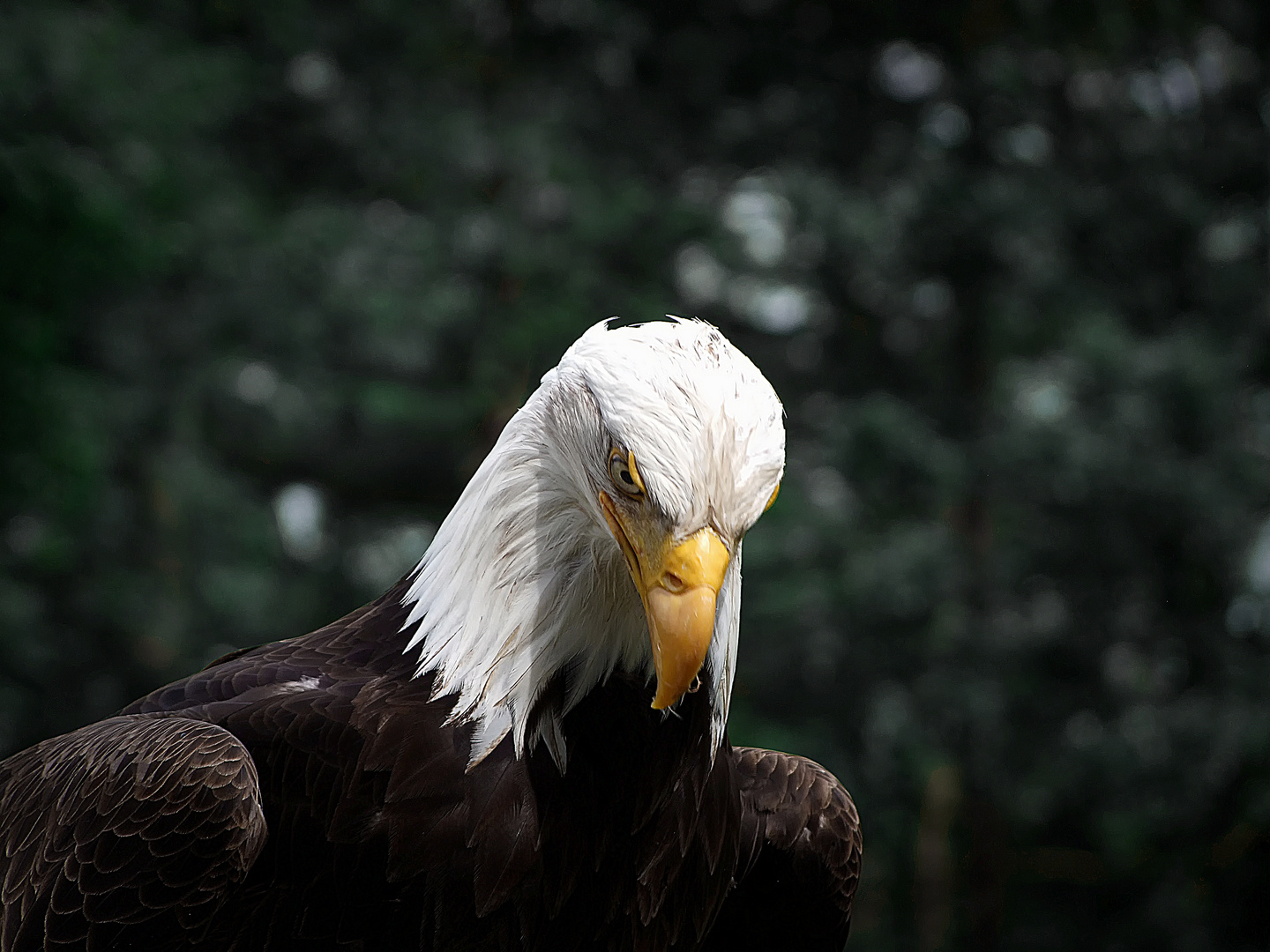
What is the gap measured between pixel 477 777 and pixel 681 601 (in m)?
0.61

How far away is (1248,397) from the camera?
451 inches

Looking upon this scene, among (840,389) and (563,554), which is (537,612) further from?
(840,389)

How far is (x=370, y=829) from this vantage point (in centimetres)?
239

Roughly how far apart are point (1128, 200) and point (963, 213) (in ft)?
5.49

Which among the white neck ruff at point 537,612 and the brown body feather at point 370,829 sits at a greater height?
the white neck ruff at point 537,612

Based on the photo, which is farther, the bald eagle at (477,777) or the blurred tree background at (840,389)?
the blurred tree background at (840,389)

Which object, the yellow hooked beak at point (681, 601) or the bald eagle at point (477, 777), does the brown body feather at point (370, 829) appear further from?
the yellow hooked beak at point (681, 601)

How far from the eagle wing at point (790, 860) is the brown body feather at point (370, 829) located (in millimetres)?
279

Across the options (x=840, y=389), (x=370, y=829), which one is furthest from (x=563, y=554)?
(x=840, y=389)

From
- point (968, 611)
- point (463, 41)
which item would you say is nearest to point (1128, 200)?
point (968, 611)

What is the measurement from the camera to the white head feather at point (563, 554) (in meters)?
2.19

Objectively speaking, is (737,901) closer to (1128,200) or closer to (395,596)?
(395,596)

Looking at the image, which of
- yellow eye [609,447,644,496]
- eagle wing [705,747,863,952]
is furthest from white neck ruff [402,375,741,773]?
eagle wing [705,747,863,952]

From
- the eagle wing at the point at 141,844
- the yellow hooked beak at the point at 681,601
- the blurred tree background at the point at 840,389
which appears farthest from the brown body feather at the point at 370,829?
the blurred tree background at the point at 840,389
